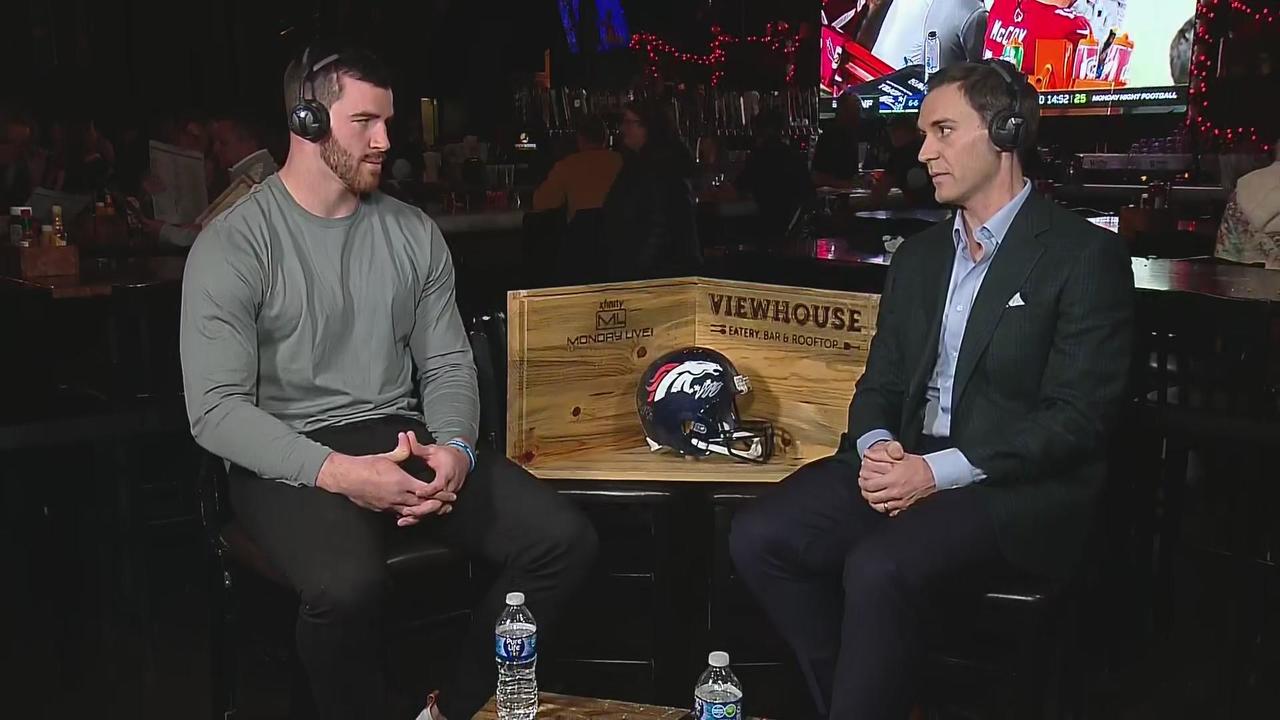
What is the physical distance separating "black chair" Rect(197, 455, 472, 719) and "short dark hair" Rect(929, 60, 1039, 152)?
1.37m

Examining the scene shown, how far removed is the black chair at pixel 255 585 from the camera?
2.35 metres

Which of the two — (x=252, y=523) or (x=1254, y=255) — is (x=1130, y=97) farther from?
(x=252, y=523)

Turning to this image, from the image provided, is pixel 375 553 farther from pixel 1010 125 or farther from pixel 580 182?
pixel 580 182

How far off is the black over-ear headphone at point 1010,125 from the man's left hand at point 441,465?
1229 millimetres

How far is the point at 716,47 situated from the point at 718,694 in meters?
14.0

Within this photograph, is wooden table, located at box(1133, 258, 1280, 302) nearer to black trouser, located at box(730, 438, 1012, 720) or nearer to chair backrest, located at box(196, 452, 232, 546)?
black trouser, located at box(730, 438, 1012, 720)

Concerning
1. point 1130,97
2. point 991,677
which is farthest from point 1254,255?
point 1130,97

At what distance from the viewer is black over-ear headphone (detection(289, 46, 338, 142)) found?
244 centimetres

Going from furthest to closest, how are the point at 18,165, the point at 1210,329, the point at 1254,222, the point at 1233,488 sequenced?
the point at 18,165
the point at 1254,222
the point at 1210,329
the point at 1233,488

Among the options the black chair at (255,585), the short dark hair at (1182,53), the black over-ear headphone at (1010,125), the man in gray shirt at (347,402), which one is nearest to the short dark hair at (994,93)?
the black over-ear headphone at (1010,125)

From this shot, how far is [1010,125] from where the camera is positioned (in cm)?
239

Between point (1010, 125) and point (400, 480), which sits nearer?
point (400, 480)

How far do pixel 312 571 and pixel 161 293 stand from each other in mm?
A: 1749

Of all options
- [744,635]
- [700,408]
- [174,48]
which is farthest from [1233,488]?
[174,48]
